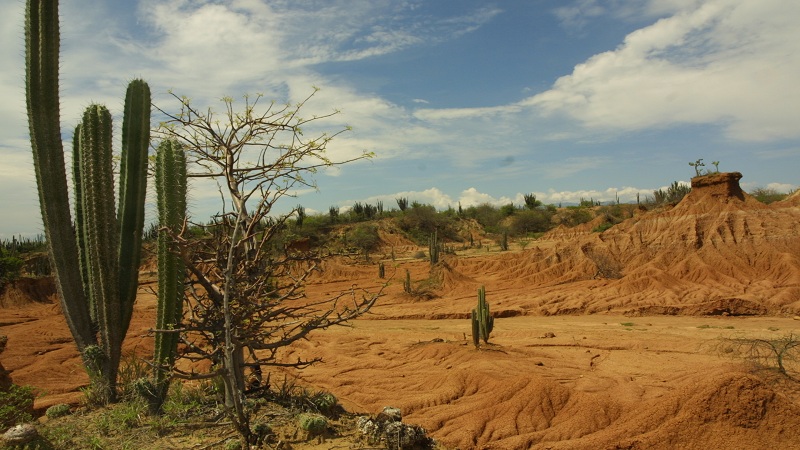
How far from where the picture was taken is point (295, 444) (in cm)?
482

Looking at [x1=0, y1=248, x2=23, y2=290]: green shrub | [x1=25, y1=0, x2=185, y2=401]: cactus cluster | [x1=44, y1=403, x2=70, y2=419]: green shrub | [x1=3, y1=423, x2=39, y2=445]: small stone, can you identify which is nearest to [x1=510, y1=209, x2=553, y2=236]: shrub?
[x1=0, y1=248, x2=23, y2=290]: green shrub

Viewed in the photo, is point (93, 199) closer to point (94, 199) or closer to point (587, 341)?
point (94, 199)

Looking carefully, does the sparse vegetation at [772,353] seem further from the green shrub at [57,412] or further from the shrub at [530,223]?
the shrub at [530,223]

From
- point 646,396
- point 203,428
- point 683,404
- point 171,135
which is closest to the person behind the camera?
point 203,428

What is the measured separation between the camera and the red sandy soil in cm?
671

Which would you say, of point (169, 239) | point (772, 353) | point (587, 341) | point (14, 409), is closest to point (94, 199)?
point (169, 239)

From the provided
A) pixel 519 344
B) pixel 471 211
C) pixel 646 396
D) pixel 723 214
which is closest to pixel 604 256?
pixel 723 214

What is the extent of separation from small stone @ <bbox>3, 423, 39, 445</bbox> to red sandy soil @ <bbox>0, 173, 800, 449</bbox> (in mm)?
3472

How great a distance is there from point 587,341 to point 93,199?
1129cm

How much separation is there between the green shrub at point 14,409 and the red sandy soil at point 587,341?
1284 millimetres

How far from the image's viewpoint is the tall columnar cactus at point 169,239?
18.9 ft

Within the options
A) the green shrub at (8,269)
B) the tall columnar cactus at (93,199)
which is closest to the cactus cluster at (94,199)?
the tall columnar cactus at (93,199)

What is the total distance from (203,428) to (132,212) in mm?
2948

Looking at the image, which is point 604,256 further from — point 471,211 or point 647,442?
point 471,211
